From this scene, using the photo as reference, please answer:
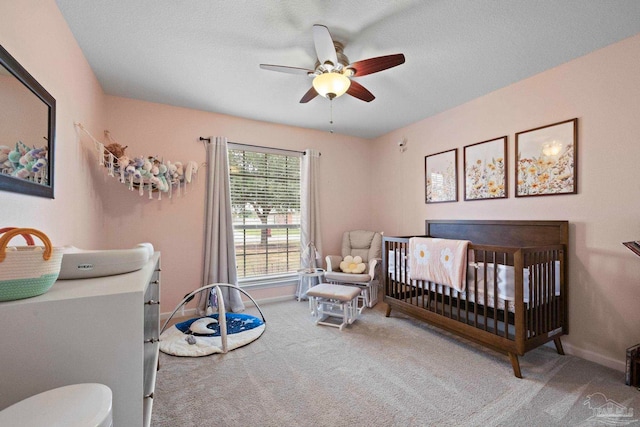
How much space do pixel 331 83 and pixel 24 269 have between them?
1.83m

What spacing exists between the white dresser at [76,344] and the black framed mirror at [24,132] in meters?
0.66

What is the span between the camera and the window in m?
3.54

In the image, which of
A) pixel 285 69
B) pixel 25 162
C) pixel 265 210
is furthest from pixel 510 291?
pixel 25 162

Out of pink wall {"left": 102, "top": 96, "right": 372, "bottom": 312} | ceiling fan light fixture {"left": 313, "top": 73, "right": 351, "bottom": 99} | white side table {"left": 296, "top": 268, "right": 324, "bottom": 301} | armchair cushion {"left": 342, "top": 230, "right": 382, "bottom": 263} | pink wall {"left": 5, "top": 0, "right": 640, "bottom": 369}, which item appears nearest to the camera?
pink wall {"left": 5, "top": 0, "right": 640, "bottom": 369}

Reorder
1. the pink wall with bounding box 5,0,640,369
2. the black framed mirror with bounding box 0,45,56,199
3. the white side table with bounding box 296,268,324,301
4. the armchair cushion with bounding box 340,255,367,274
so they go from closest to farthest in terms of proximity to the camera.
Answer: the black framed mirror with bounding box 0,45,56,199, the pink wall with bounding box 5,0,640,369, the white side table with bounding box 296,268,324,301, the armchair cushion with bounding box 340,255,367,274

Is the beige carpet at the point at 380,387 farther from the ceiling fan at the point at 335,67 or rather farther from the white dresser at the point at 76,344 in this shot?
the ceiling fan at the point at 335,67

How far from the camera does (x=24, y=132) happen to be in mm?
1203

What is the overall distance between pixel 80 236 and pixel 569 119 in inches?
161

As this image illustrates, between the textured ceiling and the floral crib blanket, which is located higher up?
the textured ceiling

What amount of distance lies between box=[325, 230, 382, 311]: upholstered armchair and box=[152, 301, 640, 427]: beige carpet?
0.88m

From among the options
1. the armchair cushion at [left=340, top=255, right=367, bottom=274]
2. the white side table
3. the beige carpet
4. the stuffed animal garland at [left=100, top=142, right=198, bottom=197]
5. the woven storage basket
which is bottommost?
the beige carpet

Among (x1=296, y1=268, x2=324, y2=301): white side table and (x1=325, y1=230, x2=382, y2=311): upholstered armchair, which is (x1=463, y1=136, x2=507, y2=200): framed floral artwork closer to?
(x1=325, y1=230, x2=382, y2=311): upholstered armchair

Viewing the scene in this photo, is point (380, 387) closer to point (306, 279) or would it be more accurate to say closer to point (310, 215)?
point (306, 279)

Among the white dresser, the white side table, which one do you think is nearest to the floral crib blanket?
the white side table
